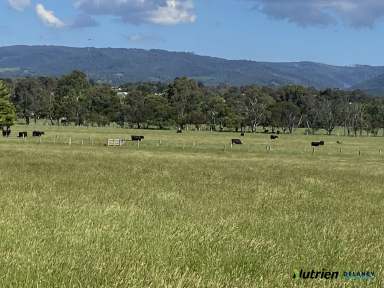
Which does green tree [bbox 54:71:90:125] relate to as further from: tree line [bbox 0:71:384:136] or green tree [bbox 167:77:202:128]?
green tree [bbox 167:77:202:128]

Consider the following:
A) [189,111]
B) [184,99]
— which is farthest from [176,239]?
[184,99]

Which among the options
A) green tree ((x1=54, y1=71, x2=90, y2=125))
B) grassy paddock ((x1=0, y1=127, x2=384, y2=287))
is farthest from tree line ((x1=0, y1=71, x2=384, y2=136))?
grassy paddock ((x1=0, y1=127, x2=384, y2=287))

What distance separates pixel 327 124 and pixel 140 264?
15922 cm

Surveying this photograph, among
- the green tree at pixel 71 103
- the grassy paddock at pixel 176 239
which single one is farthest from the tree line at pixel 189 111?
the grassy paddock at pixel 176 239

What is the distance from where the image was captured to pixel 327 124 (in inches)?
6324

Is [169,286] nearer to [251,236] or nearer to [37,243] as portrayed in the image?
[37,243]

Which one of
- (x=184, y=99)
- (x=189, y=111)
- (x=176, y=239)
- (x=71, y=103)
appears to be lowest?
(x=176, y=239)

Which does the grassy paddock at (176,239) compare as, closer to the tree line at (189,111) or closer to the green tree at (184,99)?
the tree line at (189,111)

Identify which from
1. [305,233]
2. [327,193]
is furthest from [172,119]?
[305,233]

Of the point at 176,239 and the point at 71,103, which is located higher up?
the point at 71,103

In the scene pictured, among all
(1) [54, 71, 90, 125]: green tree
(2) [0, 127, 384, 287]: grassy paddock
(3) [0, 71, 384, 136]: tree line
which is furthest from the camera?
(1) [54, 71, 90, 125]: green tree

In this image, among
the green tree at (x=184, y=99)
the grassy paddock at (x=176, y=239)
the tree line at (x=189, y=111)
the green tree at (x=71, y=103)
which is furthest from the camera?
the green tree at (x=71, y=103)

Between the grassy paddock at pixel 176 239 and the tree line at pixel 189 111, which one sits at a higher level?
the tree line at pixel 189 111

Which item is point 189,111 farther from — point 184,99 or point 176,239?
point 176,239
